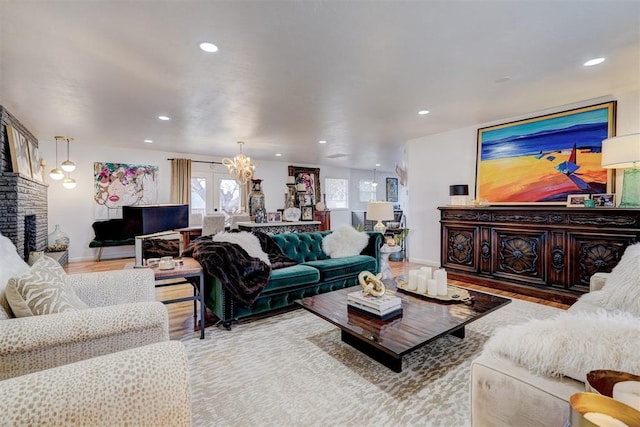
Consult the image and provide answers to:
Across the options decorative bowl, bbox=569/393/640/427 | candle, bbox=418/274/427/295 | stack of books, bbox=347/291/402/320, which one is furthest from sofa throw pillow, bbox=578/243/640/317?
decorative bowl, bbox=569/393/640/427

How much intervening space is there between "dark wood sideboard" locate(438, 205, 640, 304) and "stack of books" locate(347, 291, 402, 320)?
2.63 metres

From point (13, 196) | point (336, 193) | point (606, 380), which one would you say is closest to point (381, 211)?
point (606, 380)

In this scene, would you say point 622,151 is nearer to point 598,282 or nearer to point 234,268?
point 598,282

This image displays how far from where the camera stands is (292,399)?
177 cm

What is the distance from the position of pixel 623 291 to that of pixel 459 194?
307cm

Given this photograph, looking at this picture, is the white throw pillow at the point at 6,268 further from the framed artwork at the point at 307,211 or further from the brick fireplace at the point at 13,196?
the framed artwork at the point at 307,211

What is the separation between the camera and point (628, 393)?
2.06ft

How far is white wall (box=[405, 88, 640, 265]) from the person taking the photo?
16.6ft

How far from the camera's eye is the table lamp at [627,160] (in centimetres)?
296

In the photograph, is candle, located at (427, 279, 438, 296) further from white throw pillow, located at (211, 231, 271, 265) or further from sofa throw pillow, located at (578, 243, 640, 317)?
white throw pillow, located at (211, 231, 271, 265)

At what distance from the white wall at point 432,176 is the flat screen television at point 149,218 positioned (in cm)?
530

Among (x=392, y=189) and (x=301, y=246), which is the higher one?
(x=392, y=189)

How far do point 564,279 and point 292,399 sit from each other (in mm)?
3534

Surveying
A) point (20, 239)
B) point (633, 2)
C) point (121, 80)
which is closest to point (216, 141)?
point (121, 80)
